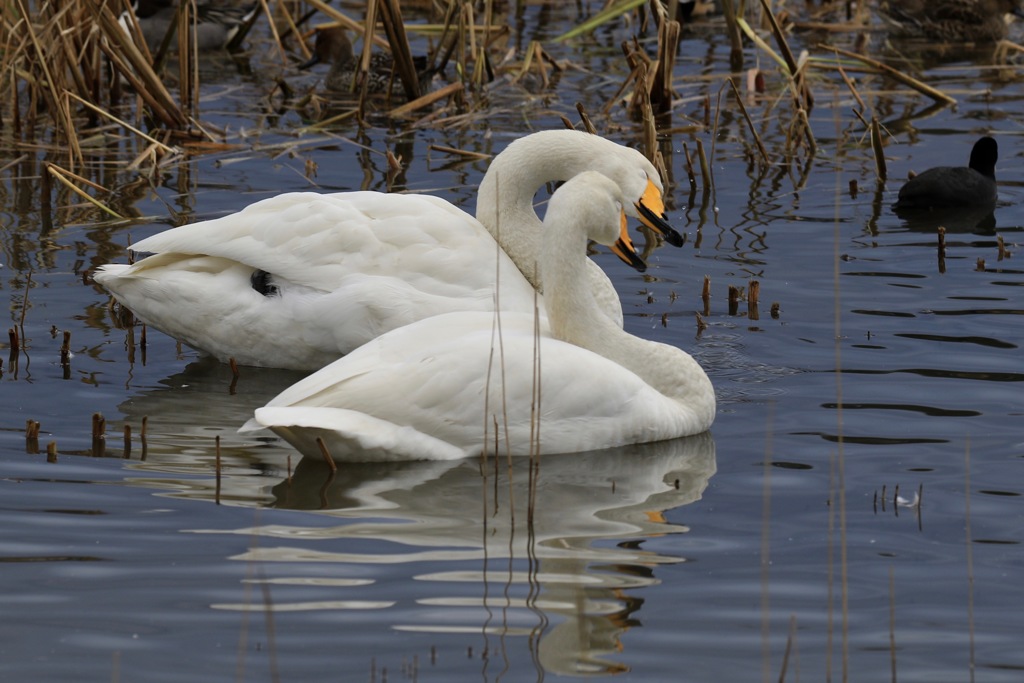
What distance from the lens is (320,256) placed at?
756cm

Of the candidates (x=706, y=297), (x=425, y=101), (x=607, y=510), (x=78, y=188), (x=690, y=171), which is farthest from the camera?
(x=425, y=101)

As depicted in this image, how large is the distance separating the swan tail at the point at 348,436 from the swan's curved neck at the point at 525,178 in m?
1.70

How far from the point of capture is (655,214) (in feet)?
24.7

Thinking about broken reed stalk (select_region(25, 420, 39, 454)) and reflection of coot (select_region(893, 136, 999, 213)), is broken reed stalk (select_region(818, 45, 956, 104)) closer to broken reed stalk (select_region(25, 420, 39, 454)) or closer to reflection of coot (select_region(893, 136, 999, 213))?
reflection of coot (select_region(893, 136, 999, 213))

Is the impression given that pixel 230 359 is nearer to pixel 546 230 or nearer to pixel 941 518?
pixel 546 230

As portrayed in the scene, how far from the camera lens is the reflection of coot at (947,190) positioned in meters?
10.4

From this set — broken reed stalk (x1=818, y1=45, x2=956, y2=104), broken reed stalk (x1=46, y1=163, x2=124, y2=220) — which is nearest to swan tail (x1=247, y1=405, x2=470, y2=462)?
broken reed stalk (x1=46, y1=163, x2=124, y2=220)

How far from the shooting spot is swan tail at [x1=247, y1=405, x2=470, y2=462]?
239 inches

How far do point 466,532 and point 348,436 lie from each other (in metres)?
0.76

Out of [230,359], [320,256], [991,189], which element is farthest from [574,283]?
[991,189]

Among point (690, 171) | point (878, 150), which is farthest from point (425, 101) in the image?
point (878, 150)

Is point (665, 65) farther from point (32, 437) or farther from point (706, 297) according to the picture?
point (32, 437)

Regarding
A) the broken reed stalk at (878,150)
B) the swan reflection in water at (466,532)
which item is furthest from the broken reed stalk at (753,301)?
the broken reed stalk at (878,150)

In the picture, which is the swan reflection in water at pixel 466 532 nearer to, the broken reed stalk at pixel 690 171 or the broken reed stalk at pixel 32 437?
the broken reed stalk at pixel 32 437
